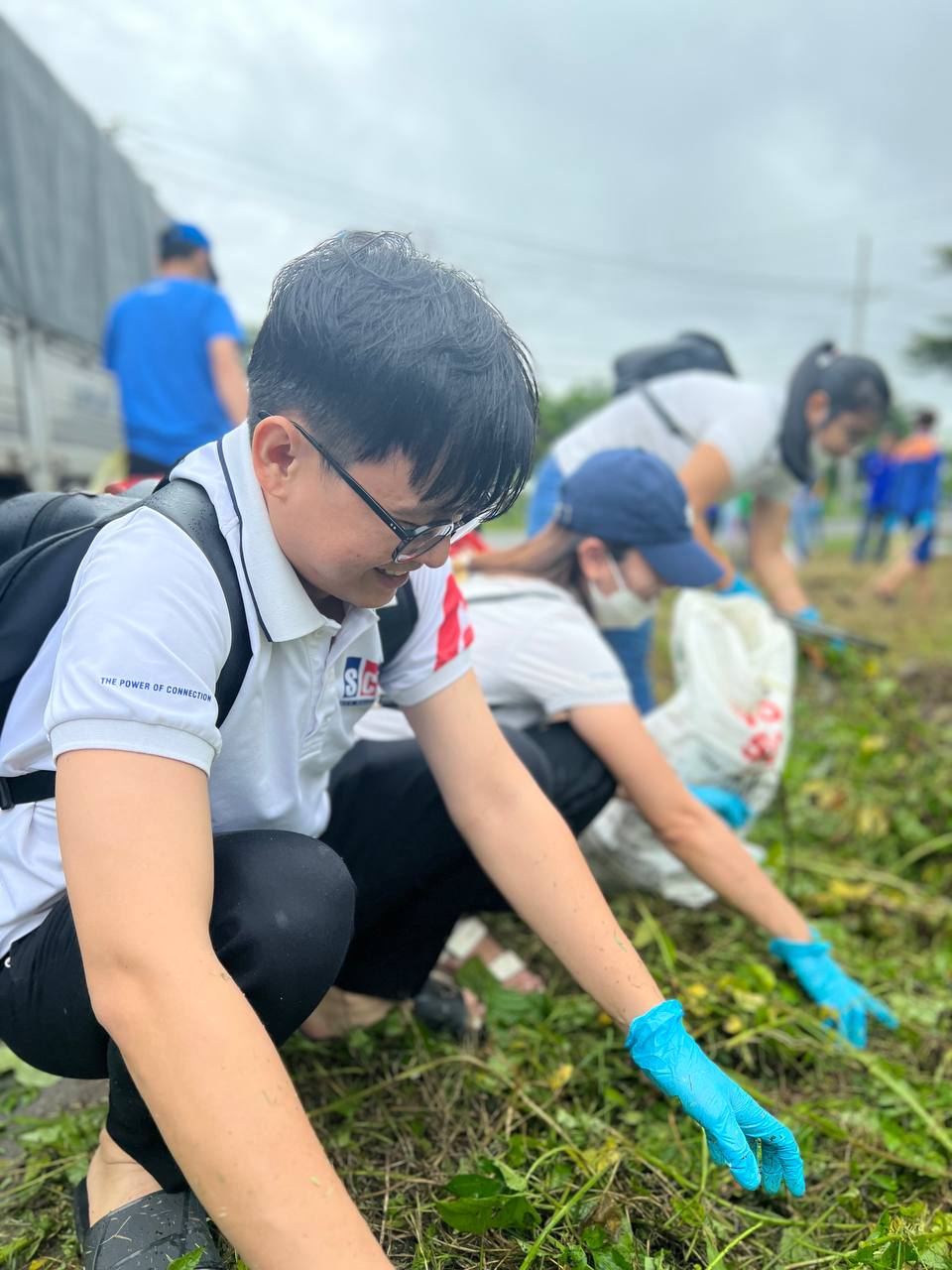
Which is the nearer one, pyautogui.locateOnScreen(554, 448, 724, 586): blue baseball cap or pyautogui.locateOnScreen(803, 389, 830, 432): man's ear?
pyautogui.locateOnScreen(554, 448, 724, 586): blue baseball cap

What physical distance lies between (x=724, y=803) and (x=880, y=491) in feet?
33.7

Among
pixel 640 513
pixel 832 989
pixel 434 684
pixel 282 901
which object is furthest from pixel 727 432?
pixel 282 901

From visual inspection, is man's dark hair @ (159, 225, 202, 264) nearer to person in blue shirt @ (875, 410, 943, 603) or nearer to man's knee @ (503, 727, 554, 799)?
man's knee @ (503, 727, 554, 799)

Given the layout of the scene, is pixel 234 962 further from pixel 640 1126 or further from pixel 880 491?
pixel 880 491

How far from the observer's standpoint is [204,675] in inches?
40.0

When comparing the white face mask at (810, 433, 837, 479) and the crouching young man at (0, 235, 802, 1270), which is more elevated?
the white face mask at (810, 433, 837, 479)

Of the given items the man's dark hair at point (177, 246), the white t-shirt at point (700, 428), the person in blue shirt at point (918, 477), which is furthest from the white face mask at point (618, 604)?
the person in blue shirt at point (918, 477)

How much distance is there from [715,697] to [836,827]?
0.74 metres

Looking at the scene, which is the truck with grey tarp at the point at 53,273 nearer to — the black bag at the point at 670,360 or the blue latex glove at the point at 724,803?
the black bag at the point at 670,360

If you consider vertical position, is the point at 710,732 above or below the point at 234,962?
below

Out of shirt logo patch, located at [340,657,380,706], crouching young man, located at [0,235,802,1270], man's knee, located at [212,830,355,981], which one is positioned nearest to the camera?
crouching young man, located at [0,235,802,1270]

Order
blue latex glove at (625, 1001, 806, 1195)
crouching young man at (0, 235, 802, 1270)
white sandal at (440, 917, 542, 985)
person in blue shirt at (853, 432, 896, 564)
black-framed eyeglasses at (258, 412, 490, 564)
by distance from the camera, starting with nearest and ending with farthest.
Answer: crouching young man at (0, 235, 802, 1270) < black-framed eyeglasses at (258, 412, 490, 564) < blue latex glove at (625, 1001, 806, 1195) < white sandal at (440, 917, 542, 985) < person in blue shirt at (853, 432, 896, 564)

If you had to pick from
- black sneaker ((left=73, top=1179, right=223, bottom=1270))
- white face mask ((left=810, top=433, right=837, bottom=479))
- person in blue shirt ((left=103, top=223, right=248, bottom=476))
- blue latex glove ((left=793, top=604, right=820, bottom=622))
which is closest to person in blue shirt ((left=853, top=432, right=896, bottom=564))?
blue latex glove ((left=793, top=604, right=820, bottom=622))

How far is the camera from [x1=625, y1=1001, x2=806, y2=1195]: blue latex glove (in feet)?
4.03
